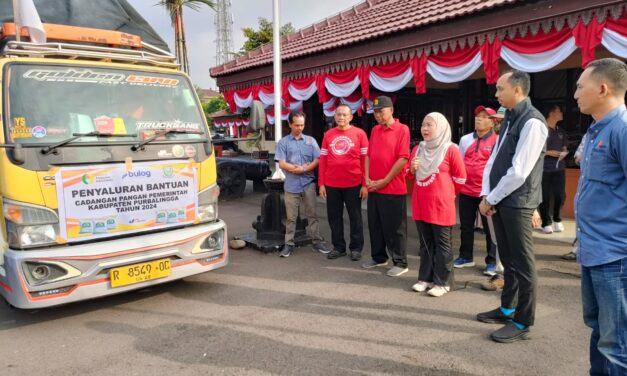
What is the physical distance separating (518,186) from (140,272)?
3065 mm

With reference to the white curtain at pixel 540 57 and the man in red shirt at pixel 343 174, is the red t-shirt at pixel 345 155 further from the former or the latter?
the white curtain at pixel 540 57

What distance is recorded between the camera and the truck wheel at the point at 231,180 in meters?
10.4

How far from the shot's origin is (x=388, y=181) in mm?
4652

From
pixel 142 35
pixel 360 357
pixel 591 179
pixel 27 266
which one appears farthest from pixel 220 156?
pixel 591 179

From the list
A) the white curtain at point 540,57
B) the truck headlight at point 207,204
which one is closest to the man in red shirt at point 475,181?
the white curtain at point 540,57

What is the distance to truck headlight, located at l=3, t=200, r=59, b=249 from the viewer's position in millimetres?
3354

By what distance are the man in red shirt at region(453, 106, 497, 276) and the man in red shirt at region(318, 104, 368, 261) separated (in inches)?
45.3

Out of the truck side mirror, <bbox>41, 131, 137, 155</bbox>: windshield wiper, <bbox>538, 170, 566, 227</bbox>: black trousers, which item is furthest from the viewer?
<bbox>538, 170, 566, 227</bbox>: black trousers

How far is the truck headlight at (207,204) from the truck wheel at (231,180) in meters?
5.92

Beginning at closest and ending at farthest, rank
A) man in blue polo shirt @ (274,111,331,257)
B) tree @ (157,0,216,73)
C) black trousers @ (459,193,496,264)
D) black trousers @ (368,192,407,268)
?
black trousers @ (368,192,407,268) < black trousers @ (459,193,496,264) < man in blue polo shirt @ (274,111,331,257) < tree @ (157,0,216,73)

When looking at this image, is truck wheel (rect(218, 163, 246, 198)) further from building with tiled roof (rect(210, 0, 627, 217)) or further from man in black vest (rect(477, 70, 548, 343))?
man in black vest (rect(477, 70, 548, 343))

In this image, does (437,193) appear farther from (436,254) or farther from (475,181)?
(475,181)

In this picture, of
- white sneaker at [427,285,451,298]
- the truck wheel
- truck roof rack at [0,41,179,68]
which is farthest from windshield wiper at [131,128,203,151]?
the truck wheel

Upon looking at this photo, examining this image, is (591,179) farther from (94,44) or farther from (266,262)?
(94,44)
